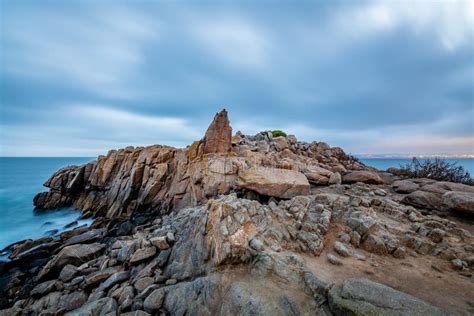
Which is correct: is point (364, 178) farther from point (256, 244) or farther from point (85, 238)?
point (85, 238)

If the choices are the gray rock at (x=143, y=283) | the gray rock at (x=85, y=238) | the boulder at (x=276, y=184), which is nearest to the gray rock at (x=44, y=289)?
the gray rock at (x=143, y=283)

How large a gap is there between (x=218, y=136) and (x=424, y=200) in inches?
571

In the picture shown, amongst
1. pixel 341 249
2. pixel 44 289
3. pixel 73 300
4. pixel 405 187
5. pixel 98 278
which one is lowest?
pixel 44 289

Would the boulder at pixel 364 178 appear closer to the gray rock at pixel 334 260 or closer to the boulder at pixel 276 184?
the boulder at pixel 276 184

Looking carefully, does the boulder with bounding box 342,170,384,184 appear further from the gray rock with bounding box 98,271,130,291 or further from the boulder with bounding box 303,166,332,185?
the gray rock with bounding box 98,271,130,291

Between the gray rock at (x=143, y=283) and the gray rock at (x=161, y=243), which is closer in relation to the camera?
the gray rock at (x=143, y=283)

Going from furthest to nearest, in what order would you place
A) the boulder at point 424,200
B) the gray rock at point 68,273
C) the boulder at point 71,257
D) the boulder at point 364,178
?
the boulder at point 364,178, the boulder at point 71,257, the boulder at point 424,200, the gray rock at point 68,273

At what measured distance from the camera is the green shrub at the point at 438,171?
14.4m

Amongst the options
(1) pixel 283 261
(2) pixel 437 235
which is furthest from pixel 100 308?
(2) pixel 437 235

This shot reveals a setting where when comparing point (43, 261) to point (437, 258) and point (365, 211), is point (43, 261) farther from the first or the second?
point (437, 258)

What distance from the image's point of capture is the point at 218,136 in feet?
61.9

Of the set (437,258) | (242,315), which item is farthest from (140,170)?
(437,258)

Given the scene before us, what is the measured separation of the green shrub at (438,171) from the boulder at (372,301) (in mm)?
14600

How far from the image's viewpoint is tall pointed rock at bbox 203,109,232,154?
741 inches
